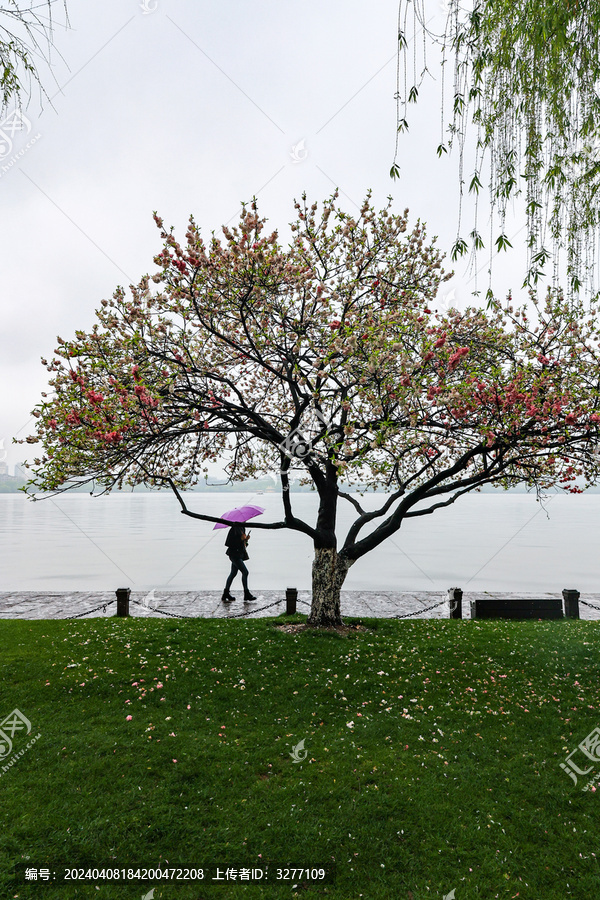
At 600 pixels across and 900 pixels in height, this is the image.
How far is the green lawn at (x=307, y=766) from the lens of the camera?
3.40m

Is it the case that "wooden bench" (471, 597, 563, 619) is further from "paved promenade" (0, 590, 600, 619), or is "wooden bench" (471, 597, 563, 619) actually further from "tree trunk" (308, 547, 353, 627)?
"tree trunk" (308, 547, 353, 627)

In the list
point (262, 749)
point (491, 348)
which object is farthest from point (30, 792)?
point (491, 348)

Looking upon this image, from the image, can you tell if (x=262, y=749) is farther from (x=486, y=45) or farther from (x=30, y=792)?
(x=486, y=45)

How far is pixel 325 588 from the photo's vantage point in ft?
27.7

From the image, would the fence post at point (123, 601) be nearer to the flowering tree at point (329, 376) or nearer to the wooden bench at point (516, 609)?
the flowering tree at point (329, 376)

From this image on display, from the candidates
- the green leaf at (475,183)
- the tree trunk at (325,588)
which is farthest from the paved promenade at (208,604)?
the green leaf at (475,183)

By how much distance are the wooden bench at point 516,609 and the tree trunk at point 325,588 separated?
3.49 m

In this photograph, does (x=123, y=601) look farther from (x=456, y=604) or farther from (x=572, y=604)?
(x=572, y=604)

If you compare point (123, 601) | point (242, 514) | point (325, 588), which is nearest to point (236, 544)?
point (242, 514)

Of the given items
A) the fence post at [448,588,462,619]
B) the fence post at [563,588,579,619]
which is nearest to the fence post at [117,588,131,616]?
the fence post at [448,588,462,619]

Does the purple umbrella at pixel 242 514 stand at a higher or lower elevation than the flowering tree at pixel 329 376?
lower

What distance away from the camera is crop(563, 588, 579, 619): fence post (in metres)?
10.4

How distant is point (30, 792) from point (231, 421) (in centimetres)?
553

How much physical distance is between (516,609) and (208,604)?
7.14m
